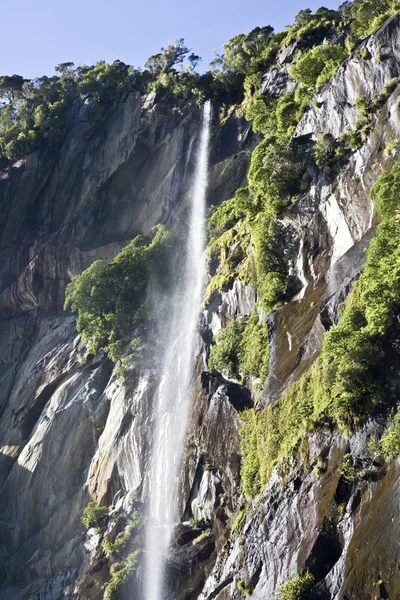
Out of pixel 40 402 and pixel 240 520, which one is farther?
pixel 40 402

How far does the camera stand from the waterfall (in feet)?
83.4

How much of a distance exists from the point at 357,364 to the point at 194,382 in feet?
42.8

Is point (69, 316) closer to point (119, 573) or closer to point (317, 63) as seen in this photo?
point (119, 573)

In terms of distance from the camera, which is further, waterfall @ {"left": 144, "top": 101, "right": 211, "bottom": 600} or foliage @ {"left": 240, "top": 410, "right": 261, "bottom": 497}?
waterfall @ {"left": 144, "top": 101, "right": 211, "bottom": 600}

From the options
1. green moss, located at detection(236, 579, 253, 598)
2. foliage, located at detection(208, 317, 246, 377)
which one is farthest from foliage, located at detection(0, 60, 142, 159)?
green moss, located at detection(236, 579, 253, 598)

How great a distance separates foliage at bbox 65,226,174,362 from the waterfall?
77.7 inches

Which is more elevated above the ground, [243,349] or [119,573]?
[243,349]

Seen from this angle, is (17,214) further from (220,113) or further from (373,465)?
(373,465)

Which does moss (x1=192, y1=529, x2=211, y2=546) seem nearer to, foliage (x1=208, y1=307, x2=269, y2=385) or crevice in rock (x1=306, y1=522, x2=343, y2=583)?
foliage (x1=208, y1=307, x2=269, y2=385)

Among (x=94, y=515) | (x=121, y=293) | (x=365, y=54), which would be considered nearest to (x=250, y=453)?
(x=94, y=515)

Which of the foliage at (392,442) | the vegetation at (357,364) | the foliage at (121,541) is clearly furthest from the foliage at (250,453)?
the foliage at (121,541)

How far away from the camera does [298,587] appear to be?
1530 cm

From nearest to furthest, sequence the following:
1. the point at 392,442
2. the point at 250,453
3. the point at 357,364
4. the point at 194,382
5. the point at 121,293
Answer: the point at 392,442 → the point at 357,364 → the point at 250,453 → the point at 194,382 → the point at 121,293

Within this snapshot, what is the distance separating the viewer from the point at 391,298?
17234mm
